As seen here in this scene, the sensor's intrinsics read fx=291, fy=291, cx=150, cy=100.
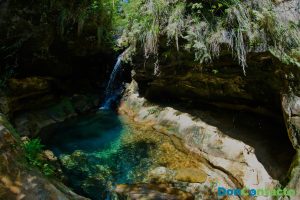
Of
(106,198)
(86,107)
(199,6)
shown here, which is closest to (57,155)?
(106,198)

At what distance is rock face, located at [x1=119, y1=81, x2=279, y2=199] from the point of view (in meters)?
5.19

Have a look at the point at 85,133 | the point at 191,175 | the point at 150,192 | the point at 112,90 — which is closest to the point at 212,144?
the point at 191,175

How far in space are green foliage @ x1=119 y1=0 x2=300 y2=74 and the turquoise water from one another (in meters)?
2.40

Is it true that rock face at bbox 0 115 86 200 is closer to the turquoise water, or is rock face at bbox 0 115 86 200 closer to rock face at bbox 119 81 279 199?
the turquoise water

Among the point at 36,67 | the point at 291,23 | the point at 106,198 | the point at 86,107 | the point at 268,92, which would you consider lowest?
the point at 106,198

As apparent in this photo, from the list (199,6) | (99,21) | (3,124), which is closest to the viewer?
(3,124)

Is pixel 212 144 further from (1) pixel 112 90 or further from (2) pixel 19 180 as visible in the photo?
(1) pixel 112 90

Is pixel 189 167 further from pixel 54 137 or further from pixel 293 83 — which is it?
pixel 54 137

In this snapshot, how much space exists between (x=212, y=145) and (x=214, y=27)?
2481 mm

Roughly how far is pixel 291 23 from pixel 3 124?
5048 millimetres

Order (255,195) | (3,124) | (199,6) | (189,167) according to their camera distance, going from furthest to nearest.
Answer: (199,6) → (189,167) → (255,195) → (3,124)

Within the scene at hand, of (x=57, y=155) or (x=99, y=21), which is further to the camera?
(x=99, y=21)

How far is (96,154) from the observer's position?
645 cm

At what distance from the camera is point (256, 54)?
5391 mm
